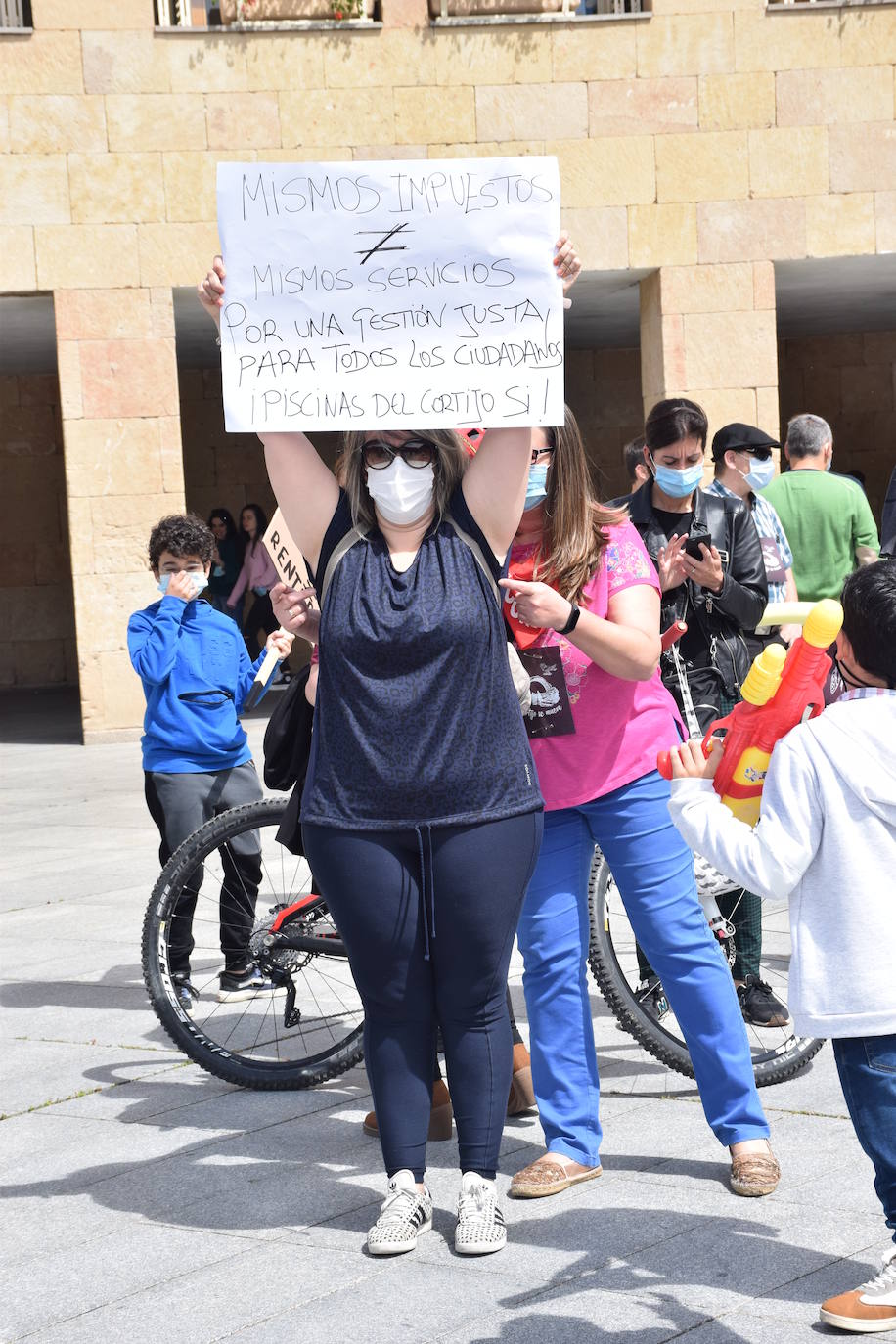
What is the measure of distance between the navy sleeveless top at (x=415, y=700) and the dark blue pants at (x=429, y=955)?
6 centimetres

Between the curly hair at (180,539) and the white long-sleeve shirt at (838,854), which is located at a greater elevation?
the curly hair at (180,539)

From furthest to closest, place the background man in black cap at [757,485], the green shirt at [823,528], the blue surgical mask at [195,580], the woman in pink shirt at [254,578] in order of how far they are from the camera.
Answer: the woman in pink shirt at [254,578], the green shirt at [823,528], the background man in black cap at [757,485], the blue surgical mask at [195,580]

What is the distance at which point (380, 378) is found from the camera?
3312mm

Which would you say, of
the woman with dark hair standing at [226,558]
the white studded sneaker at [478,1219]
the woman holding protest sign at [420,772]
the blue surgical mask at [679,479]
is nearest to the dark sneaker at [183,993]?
the woman holding protest sign at [420,772]

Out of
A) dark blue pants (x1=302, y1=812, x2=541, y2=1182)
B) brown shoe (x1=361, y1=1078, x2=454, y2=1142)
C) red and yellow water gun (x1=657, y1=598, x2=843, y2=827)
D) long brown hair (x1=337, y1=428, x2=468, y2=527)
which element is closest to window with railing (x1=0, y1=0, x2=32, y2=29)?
long brown hair (x1=337, y1=428, x2=468, y2=527)

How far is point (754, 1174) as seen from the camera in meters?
3.54

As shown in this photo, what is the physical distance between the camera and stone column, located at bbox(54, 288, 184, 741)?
13117mm

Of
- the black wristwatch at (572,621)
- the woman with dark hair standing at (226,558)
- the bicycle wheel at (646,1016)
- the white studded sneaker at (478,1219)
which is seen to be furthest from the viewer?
the woman with dark hair standing at (226,558)

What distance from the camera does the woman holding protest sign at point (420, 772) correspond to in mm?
3199

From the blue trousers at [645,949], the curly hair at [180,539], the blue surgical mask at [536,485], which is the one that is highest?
the blue surgical mask at [536,485]

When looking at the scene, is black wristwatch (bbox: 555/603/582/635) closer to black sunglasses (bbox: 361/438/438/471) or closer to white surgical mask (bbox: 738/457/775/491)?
black sunglasses (bbox: 361/438/438/471)

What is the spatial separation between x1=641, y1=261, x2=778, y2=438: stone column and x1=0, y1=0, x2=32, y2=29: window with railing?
5.43 metres

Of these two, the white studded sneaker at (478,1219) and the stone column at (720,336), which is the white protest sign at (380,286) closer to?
the white studded sneaker at (478,1219)

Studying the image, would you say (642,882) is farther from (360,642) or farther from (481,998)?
(360,642)
